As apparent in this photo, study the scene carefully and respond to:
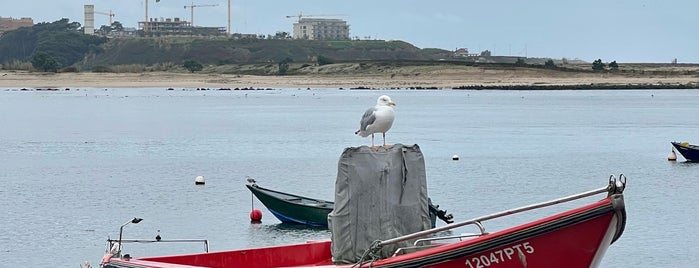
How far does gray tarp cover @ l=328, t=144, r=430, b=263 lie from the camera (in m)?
15.4

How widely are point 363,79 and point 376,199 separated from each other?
137967mm

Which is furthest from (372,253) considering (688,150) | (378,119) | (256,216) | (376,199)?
(688,150)

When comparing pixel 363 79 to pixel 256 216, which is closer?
pixel 256 216

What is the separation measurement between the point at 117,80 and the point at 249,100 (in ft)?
107

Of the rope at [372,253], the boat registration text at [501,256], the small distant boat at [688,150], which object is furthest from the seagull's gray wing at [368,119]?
the small distant boat at [688,150]

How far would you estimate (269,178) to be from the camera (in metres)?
44.2

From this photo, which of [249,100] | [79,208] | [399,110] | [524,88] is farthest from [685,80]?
[79,208]

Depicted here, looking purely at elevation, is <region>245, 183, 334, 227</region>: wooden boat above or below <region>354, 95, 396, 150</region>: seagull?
below

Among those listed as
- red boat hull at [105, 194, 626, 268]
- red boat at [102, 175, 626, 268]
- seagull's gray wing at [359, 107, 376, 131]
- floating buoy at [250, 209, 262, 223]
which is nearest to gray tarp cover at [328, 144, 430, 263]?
seagull's gray wing at [359, 107, 376, 131]

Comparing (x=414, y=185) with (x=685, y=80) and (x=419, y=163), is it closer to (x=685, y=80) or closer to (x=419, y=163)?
(x=419, y=163)

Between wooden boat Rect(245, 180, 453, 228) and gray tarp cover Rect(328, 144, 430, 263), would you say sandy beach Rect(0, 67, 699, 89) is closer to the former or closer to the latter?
wooden boat Rect(245, 180, 453, 228)

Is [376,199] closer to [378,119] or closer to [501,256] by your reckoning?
[378,119]

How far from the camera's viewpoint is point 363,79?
153375 millimetres

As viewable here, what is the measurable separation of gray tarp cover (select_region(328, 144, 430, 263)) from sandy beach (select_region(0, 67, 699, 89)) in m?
133
